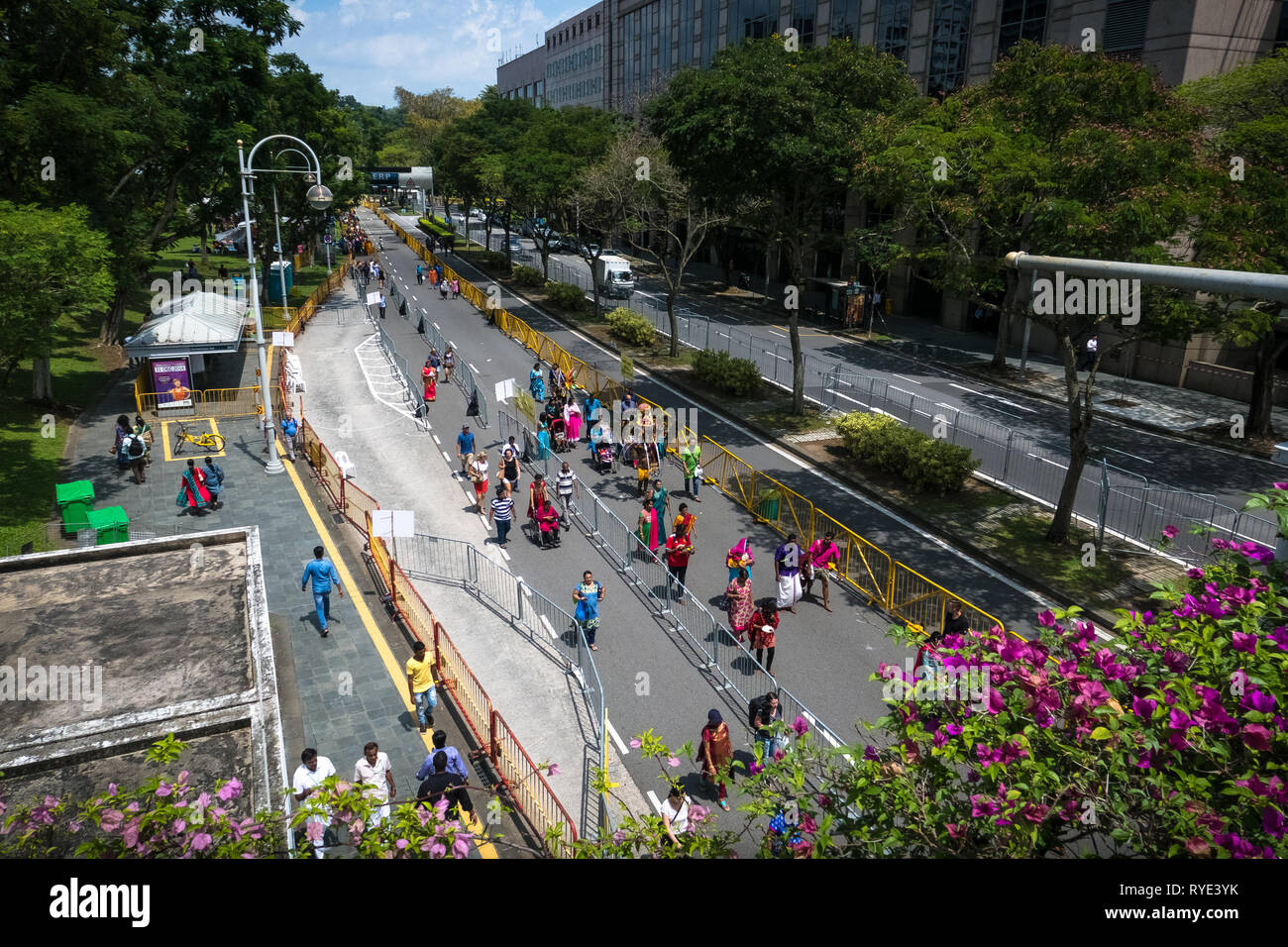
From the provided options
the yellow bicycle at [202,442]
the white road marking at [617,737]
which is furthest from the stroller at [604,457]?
the white road marking at [617,737]

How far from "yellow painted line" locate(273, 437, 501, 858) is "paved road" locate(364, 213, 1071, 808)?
8.74 feet

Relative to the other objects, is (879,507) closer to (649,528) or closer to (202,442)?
(649,528)

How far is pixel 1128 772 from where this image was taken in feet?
16.3

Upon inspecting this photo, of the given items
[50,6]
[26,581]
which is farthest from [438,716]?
[50,6]

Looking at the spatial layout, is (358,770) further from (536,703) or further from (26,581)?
(26,581)

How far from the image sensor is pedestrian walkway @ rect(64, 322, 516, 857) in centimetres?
1182

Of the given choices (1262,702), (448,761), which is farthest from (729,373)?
(1262,702)

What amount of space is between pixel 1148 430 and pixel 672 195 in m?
20.7

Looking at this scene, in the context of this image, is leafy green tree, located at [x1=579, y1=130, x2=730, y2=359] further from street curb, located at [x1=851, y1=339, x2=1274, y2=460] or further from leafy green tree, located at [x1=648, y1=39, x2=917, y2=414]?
street curb, located at [x1=851, y1=339, x2=1274, y2=460]

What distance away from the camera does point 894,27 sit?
4356cm

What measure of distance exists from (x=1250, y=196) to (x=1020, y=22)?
2118cm

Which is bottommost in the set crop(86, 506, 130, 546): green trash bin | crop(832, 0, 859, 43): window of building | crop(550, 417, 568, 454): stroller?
crop(86, 506, 130, 546): green trash bin

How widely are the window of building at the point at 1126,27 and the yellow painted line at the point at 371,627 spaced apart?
31868mm

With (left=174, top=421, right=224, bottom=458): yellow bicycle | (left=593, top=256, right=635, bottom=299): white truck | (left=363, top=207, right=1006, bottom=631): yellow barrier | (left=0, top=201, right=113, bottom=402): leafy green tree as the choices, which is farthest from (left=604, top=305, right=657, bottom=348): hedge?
(left=0, top=201, right=113, bottom=402): leafy green tree
